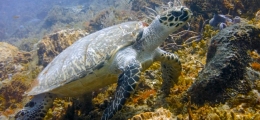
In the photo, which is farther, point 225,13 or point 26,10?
point 26,10

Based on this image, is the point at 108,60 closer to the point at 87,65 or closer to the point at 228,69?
the point at 87,65

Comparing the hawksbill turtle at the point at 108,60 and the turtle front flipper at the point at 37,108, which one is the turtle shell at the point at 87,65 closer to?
the hawksbill turtle at the point at 108,60

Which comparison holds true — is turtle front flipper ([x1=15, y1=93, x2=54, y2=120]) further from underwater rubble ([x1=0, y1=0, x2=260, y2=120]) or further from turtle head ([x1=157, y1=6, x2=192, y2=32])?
turtle head ([x1=157, y1=6, x2=192, y2=32])

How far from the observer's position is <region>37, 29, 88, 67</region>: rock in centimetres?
874

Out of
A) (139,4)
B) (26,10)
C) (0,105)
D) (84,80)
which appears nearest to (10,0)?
(26,10)

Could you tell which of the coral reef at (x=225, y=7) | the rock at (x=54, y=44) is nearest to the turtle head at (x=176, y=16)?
the coral reef at (x=225, y=7)

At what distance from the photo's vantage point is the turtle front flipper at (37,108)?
419 cm

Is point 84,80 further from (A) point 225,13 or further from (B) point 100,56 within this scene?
(A) point 225,13

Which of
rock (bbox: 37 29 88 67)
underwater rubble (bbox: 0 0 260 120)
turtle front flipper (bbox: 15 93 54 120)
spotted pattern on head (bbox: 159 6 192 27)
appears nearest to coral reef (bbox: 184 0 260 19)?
underwater rubble (bbox: 0 0 260 120)

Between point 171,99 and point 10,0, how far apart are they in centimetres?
7114

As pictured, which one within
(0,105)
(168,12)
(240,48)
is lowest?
(0,105)

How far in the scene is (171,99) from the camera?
3654mm

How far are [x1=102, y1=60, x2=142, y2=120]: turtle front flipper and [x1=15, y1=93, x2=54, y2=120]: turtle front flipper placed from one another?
1742 millimetres

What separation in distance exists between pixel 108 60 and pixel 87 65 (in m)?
0.41
